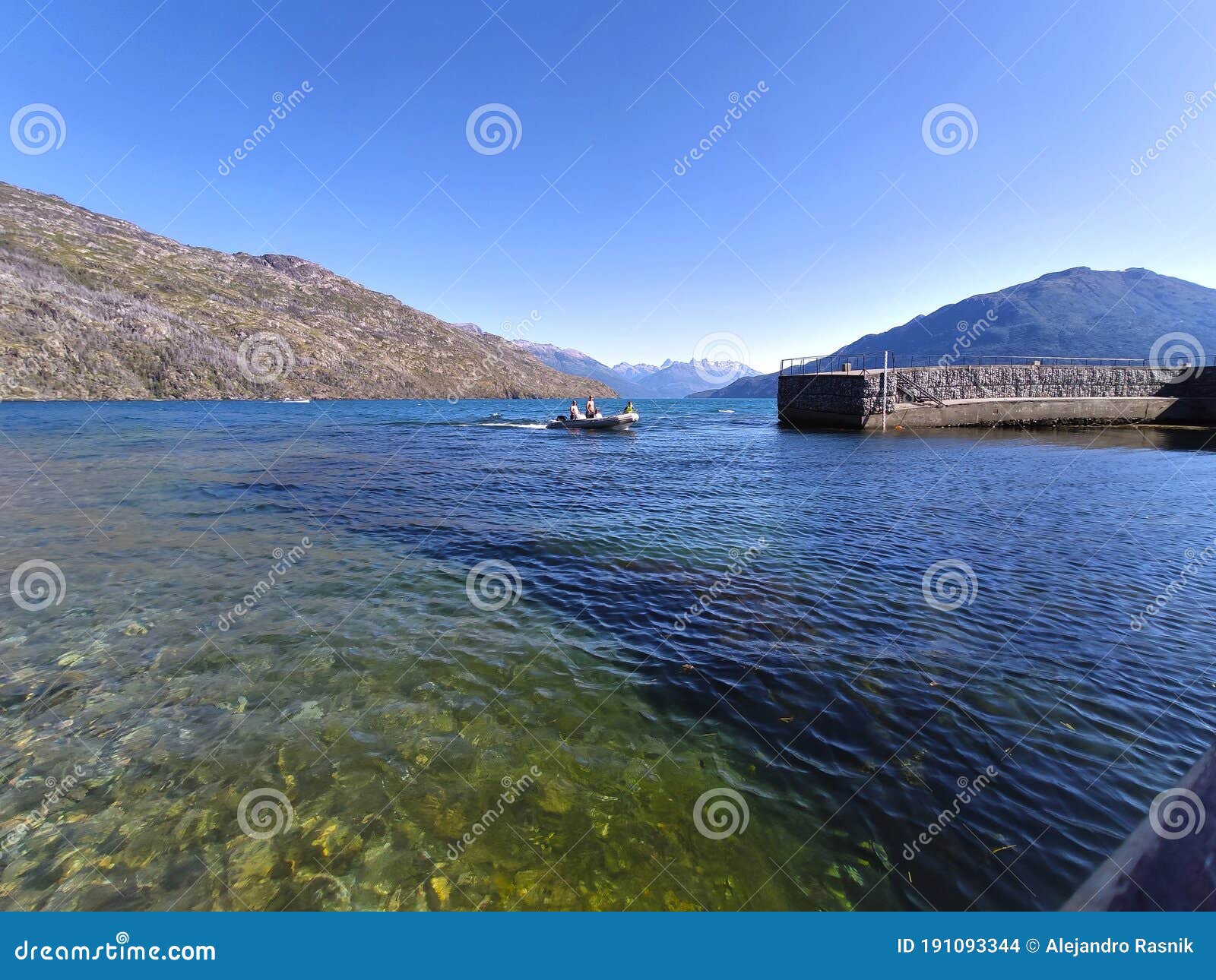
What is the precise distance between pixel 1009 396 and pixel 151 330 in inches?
6638

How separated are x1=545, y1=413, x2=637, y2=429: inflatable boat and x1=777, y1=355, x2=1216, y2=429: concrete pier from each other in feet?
70.3

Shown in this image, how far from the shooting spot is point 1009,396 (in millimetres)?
54094

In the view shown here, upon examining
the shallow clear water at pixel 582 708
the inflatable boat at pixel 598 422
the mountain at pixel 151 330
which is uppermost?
the mountain at pixel 151 330

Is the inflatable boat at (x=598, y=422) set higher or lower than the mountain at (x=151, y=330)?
lower

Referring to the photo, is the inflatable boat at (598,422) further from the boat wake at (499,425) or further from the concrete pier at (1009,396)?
the concrete pier at (1009,396)

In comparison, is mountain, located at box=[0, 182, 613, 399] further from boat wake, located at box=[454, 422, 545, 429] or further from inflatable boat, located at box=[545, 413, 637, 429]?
inflatable boat, located at box=[545, 413, 637, 429]

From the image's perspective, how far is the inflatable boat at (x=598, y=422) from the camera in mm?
49781

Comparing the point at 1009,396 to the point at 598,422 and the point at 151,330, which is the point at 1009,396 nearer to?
the point at 598,422

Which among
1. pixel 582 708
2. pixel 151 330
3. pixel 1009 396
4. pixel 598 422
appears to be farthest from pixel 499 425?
pixel 151 330

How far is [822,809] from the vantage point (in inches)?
211

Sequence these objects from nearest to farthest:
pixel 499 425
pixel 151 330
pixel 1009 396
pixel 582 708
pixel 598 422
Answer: pixel 582 708
pixel 598 422
pixel 1009 396
pixel 499 425
pixel 151 330

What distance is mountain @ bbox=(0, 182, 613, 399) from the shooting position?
9494 centimetres

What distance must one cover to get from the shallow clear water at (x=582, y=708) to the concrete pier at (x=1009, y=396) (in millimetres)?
35301

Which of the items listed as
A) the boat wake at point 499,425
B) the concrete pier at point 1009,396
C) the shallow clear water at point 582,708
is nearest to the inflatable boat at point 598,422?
the boat wake at point 499,425
